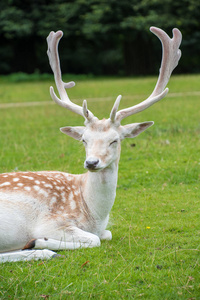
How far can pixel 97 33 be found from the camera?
3694 cm

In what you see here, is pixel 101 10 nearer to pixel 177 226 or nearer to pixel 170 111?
pixel 170 111

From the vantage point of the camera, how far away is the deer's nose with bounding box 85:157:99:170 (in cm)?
491

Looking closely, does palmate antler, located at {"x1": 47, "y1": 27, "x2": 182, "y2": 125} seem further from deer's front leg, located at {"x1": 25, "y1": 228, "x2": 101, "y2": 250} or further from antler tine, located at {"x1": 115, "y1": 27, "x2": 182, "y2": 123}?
deer's front leg, located at {"x1": 25, "y1": 228, "x2": 101, "y2": 250}

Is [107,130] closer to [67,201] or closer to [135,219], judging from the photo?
[67,201]

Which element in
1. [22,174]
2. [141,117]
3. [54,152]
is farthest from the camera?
[141,117]

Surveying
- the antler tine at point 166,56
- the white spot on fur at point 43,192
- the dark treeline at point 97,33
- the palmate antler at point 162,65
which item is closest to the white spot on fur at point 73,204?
the white spot on fur at point 43,192

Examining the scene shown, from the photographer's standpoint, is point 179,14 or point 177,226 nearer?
point 177,226

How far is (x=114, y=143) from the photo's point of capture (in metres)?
5.33

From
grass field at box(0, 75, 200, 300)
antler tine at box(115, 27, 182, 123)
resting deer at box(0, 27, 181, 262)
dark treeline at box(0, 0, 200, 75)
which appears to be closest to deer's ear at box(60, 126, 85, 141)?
resting deer at box(0, 27, 181, 262)

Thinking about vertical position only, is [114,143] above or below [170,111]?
above

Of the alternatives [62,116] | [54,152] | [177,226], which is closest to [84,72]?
[62,116]

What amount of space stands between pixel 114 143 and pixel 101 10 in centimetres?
2986

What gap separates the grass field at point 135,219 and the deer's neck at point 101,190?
0.39 metres

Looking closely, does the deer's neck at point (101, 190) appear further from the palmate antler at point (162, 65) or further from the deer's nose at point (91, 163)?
the palmate antler at point (162, 65)
